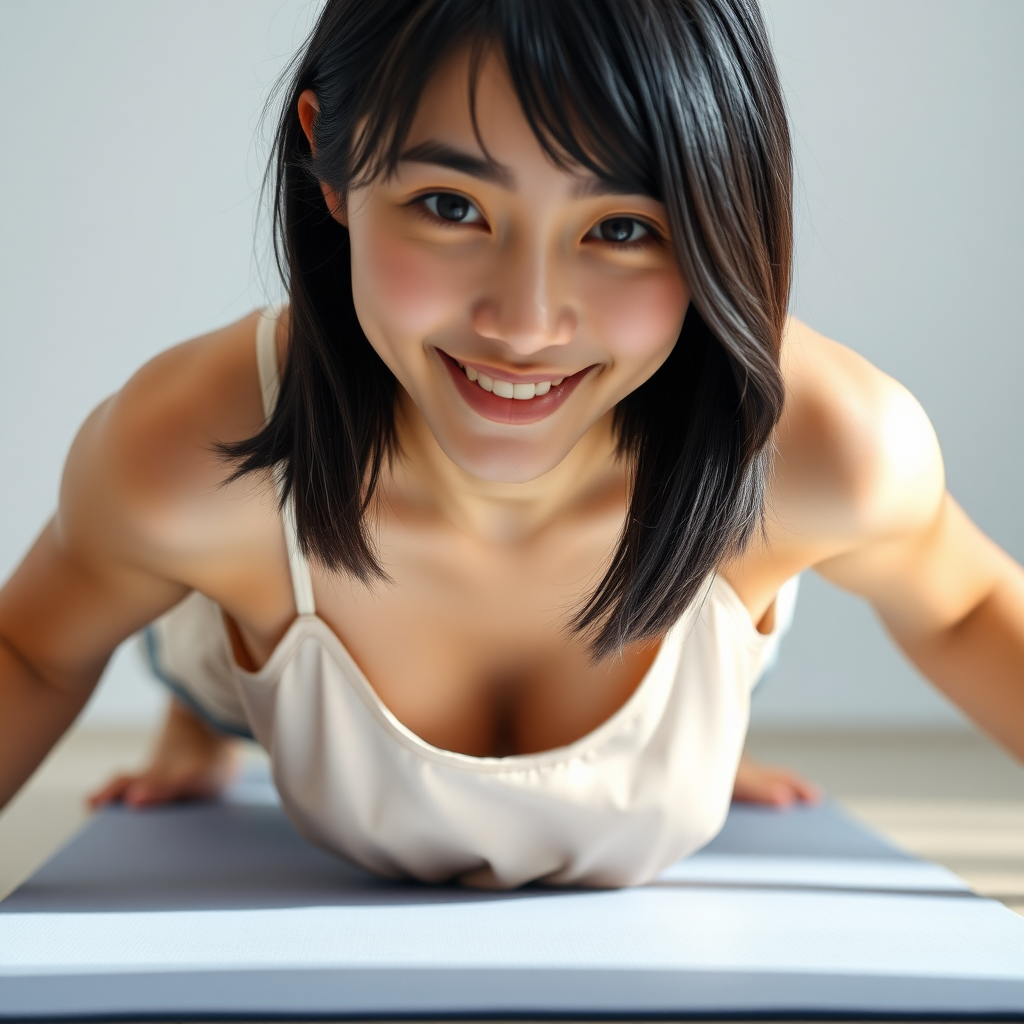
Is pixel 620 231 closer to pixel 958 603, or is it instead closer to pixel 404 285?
pixel 404 285

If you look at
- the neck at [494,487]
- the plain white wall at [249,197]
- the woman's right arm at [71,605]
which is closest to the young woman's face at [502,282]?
the neck at [494,487]

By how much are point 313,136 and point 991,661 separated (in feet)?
2.81

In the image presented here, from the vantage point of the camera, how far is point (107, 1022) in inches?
38.5

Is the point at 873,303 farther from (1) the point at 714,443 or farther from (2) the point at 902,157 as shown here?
(1) the point at 714,443

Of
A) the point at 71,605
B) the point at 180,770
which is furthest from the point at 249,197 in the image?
the point at 71,605

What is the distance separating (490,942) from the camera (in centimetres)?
116

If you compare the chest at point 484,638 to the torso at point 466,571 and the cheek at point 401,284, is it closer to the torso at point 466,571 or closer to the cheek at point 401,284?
the torso at point 466,571

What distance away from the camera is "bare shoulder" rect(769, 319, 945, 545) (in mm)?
1229

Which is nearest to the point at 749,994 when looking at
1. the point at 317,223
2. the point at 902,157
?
the point at 317,223

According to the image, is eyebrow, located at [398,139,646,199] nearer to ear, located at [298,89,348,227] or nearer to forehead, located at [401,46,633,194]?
forehead, located at [401,46,633,194]

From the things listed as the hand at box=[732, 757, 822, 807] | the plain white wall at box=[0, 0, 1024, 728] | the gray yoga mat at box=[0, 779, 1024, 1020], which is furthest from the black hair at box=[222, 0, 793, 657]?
the plain white wall at box=[0, 0, 1024, 728]

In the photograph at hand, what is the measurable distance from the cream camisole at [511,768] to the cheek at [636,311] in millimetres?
354

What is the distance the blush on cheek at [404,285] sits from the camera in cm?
98

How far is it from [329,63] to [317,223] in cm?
16
